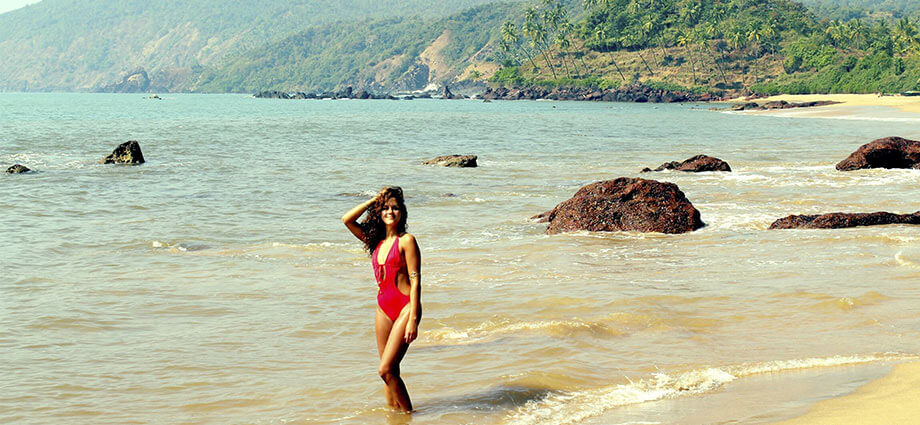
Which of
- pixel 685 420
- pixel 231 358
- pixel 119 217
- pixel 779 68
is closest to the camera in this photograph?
pixel 685 420

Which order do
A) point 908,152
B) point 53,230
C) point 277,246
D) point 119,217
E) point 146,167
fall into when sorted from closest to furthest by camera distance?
point 277,246 < point 53,230 < point 119,217 < point 908,152 < point 146,167

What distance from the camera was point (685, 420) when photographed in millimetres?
5938

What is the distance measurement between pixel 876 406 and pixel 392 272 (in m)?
3.28

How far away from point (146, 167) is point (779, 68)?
5149 inches

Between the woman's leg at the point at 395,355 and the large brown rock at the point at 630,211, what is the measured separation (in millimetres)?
8662

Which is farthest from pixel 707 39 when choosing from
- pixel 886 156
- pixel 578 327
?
pixel 578 327

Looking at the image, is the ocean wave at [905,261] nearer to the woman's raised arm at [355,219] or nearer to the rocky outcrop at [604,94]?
the woman's raised arm at [355,219]

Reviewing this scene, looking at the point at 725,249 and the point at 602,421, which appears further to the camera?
the point at 725,249

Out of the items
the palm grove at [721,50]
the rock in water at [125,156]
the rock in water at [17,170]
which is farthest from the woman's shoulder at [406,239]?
the palm grove at [721,50]

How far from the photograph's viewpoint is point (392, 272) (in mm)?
5934

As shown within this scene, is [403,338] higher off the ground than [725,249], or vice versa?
[403,338]

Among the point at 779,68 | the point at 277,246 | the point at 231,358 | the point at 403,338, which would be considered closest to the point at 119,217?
the point at 277,246

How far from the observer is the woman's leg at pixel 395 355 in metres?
5.98

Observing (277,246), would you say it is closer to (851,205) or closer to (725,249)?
(725,249)
